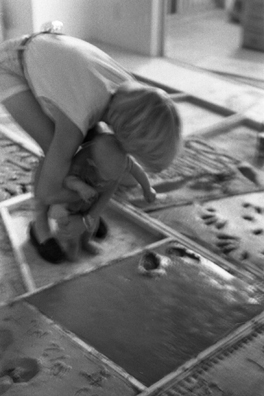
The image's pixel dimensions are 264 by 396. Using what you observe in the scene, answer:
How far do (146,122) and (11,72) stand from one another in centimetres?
47

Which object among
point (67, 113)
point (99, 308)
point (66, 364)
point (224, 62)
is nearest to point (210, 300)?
point (99, 308)

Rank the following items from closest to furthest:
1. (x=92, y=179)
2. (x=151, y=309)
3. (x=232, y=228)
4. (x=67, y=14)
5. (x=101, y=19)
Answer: (x=151, y=309) < (x=92, y=179) < (x=232, y=228) < (x=67, y=14) < (x=101, y=19)

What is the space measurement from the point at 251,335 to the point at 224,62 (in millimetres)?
2423

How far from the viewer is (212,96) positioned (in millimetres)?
2898

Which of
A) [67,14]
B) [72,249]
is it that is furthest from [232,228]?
[67,14]

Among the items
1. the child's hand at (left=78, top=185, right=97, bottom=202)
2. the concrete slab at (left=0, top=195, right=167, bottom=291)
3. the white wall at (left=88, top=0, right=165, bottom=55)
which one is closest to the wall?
the white wall at (left=88, top=0, right=165, bottom=55)

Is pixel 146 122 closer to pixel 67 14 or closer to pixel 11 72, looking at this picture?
pixel 11 72

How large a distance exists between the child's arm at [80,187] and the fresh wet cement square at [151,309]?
223mm

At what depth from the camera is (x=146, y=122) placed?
4.44 feet

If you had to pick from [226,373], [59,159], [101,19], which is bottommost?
[226,373]

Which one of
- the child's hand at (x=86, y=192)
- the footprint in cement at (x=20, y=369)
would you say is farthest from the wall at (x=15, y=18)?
the footprint in cement at (x=20, y=369)

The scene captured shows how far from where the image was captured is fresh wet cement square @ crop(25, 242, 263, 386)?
133cm

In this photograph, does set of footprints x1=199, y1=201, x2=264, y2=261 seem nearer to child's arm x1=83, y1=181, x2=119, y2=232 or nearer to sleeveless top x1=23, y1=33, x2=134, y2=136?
child's arm x1=83, y1=181, x2=119, y2=232

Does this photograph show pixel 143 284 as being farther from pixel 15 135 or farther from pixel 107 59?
pixel 15 135
